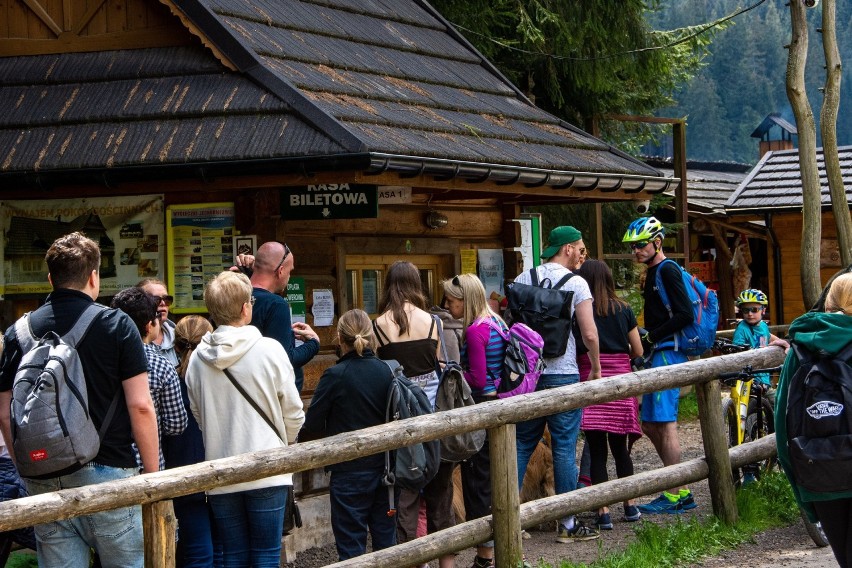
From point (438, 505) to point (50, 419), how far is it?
10.3ft

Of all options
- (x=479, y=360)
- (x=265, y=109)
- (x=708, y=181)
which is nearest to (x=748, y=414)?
(x=479, y=360)

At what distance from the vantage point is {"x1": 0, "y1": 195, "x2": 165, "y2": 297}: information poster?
351 inches

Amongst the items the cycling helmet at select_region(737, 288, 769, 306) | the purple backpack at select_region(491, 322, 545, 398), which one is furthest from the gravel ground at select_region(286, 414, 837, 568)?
the cycling helmet at select_region(737, 288, 769, 306)

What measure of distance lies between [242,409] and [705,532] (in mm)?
3472

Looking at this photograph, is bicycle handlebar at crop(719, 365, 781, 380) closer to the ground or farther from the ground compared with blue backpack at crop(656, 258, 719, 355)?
closer to the ground

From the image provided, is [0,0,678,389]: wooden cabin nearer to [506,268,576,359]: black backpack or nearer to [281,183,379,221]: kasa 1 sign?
[281,183,379,221]: kasa 1 sign

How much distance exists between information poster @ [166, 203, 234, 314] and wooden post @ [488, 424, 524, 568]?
2842mm

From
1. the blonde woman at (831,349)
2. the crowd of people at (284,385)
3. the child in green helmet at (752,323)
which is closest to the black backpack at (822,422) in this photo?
the blonde woman at (831,349)

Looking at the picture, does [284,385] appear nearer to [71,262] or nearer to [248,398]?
[248,398]

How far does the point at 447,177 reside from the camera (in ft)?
28.9

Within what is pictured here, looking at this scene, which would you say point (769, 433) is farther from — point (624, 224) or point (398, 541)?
point (624, 224)

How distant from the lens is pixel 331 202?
28.5 feet

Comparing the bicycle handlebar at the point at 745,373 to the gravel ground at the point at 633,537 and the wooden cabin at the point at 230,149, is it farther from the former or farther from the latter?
the wooden cabin at the point at 230,149

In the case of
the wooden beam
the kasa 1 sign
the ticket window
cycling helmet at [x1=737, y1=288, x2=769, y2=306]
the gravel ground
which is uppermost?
the wooden beam
